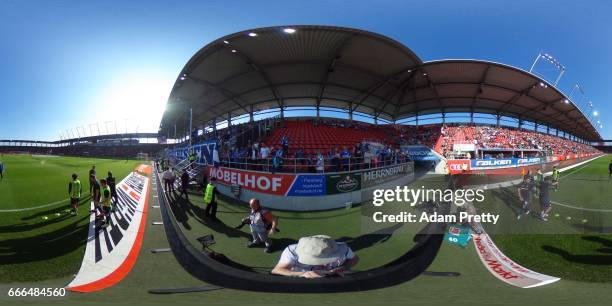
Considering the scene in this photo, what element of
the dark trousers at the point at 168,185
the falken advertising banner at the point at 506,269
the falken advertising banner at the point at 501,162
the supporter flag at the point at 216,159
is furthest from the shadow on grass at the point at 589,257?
the dark trousers at the point at 168,185

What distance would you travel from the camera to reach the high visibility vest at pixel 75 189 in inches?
102

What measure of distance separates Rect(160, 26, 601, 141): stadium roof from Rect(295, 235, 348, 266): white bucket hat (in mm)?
2269

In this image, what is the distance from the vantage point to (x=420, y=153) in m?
5.49

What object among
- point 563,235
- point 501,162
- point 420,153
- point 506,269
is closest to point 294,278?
point 506,269

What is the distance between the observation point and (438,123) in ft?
14.8

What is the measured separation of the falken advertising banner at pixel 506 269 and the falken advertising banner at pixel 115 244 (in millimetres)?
3846

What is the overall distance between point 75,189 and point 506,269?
17.3ft

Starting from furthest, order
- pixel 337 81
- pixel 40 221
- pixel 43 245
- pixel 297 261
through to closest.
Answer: pixel 337 81 → pixel 40 221 → pixel 43 245 → pixel 297 261

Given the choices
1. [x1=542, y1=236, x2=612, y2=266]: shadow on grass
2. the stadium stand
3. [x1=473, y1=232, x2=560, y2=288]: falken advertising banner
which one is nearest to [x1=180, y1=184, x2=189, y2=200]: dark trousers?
[x1=473, y1=232, x2=560, y2=288]: falken advertising banner

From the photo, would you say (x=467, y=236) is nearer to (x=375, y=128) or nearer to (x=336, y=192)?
(x=336, y=192)

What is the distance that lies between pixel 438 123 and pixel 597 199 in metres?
3.08

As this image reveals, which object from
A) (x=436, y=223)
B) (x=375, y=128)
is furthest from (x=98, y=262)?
(x=375, y=128)

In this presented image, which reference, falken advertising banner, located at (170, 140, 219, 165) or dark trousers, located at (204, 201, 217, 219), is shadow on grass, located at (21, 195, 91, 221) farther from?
dark trousers, located at (204, 201, 217, 219)

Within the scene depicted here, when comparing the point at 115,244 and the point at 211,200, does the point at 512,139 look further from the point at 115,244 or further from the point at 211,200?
the point at 115,244
